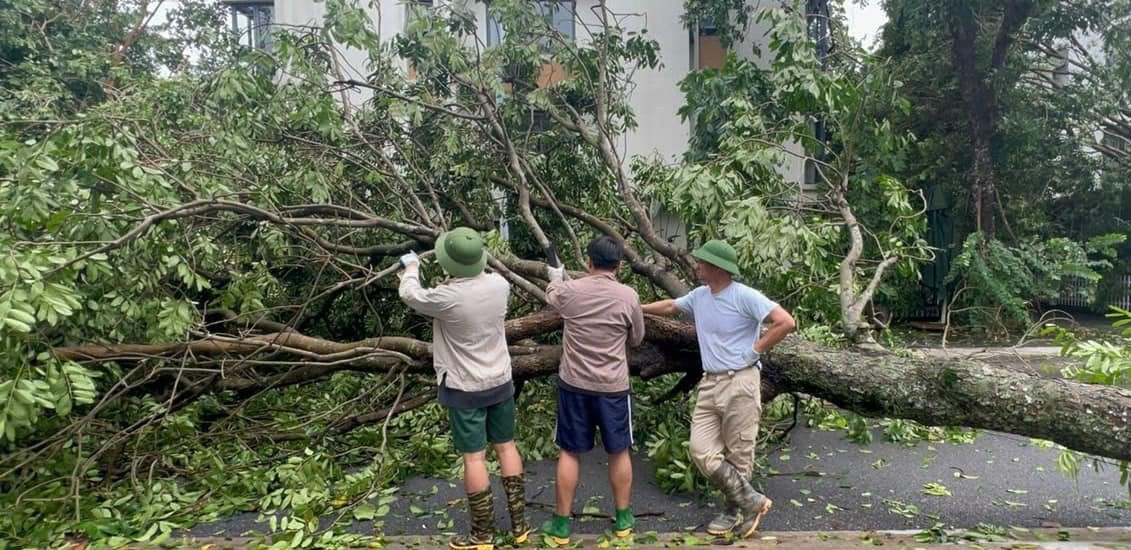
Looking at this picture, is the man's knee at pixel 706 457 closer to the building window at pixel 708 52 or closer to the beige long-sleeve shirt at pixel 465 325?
the beige long-sleeve shirt at pixel 465 325

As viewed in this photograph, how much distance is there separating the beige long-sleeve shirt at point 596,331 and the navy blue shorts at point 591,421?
0.21 feet

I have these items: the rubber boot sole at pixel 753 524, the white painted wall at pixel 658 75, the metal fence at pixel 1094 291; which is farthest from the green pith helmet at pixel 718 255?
the metal fence at pixel 1094 291

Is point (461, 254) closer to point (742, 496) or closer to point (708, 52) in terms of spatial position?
point (742, 496)

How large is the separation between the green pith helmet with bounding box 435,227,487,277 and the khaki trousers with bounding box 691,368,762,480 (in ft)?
4.12

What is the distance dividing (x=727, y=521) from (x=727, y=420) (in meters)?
0.50

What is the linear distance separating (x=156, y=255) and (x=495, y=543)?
2.49m

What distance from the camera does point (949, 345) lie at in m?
9.62

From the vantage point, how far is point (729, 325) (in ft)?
10.8

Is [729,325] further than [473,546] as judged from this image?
→ Yes

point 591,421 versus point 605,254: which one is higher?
point 605,254

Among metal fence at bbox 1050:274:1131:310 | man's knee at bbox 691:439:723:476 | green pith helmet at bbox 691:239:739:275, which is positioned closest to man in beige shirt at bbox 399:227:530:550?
man's knee at bbox 691:439:723:476

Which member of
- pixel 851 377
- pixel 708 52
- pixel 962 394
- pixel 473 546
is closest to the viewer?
pixel 473 546

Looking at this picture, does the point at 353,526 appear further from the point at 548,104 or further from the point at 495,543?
the point at 548,104

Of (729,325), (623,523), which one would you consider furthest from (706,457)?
(729,325)
